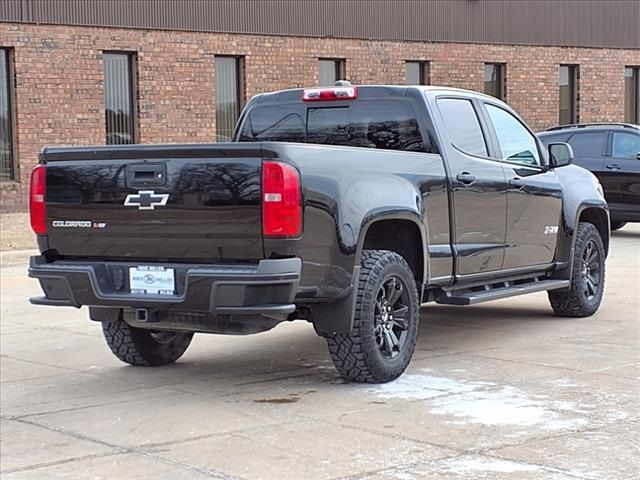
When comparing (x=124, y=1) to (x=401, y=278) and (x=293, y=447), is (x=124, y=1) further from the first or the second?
(x=293, y=447)

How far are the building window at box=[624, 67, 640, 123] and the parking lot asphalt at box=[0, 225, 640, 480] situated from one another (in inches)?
909

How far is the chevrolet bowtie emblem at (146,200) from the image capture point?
6.44 meters

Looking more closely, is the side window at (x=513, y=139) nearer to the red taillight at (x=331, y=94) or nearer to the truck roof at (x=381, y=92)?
the truck roof at (x=381, y=92)

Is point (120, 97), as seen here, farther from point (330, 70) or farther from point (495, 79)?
point (495, 79)

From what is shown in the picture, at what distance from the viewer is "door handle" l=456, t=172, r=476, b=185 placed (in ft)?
25.7

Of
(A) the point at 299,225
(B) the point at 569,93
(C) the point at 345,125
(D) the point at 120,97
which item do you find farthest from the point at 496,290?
(B) the point at 569,93

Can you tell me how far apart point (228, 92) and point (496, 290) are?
15.9 m

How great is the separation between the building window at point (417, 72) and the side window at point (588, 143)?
9410 millimetres

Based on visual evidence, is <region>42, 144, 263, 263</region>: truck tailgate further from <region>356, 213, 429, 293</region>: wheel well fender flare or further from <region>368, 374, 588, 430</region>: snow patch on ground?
<region>368, 374, 588, 430</region>: snow patch on ground

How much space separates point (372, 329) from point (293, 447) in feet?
4.70

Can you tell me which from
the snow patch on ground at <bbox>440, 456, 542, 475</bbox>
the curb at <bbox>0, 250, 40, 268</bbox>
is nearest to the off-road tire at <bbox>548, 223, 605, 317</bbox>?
the snow patch on ground at <bbox>440, 456, 542, 475</bbox>

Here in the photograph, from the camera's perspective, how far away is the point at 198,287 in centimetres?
629

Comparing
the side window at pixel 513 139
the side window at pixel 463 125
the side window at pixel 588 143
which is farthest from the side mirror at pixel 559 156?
→ the side window at pixel 588 143

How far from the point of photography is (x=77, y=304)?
677cm
